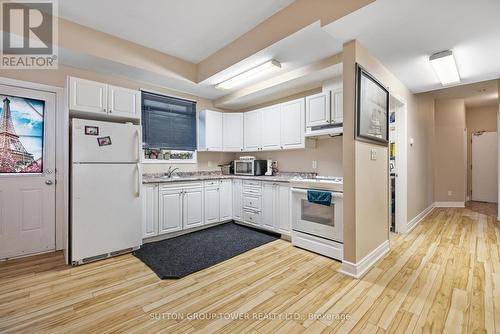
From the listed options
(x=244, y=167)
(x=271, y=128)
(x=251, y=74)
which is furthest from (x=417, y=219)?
(x=251, y=74)

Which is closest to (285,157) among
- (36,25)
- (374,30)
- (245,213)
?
(245,213)

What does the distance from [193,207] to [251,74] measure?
2305mm

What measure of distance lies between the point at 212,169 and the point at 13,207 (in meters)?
2.95

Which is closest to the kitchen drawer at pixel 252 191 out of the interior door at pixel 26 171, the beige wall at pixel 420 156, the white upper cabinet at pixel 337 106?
the white upper cabinet at pixel 337 106

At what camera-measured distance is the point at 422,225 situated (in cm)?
420

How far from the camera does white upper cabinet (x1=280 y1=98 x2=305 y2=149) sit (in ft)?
12.0

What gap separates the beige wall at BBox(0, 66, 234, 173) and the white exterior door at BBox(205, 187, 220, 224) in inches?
29.3

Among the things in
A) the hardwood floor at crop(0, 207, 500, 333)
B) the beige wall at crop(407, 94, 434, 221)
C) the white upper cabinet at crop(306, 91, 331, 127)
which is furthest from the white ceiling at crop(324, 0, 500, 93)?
the hardwood floor at crop(0, 207, 500, 333)

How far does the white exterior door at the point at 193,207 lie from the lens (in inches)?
146

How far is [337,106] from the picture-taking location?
316 cm

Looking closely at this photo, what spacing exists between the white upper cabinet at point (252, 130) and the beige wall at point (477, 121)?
6287 mm

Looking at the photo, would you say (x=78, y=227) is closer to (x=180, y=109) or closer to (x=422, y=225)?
(x=180, y=109)

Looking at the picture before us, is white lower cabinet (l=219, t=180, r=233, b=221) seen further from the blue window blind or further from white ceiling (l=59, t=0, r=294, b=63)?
white ceiling (l=59, t=0, r=294, b=63)

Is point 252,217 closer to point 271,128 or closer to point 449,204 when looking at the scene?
point 271,128
